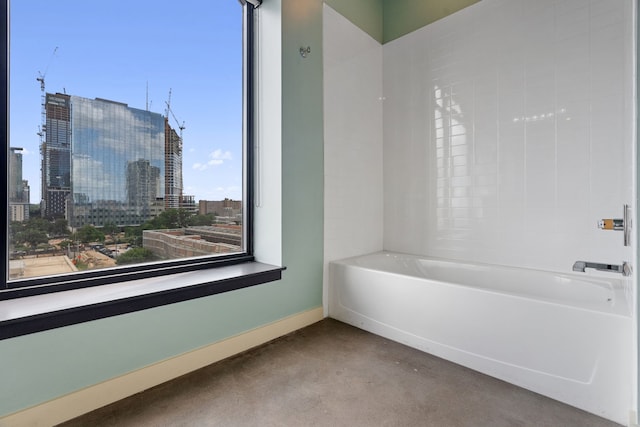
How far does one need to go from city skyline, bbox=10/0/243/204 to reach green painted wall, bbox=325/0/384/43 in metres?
0.89

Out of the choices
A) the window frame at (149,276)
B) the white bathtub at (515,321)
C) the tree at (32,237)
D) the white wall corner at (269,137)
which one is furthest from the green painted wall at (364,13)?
the tree at (32,237)

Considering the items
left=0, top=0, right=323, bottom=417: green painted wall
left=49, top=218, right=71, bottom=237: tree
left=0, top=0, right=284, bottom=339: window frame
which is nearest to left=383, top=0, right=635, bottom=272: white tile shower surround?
left=0, top=0, right=323, bottom=417: green painted wall

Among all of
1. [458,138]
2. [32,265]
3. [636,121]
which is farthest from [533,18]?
[32,265]

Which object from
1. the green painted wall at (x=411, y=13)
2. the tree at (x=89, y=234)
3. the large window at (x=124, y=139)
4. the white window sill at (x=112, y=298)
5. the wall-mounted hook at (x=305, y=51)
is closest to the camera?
the white window sill at (x=112, y=298)

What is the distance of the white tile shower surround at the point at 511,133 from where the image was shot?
1855 millimetres

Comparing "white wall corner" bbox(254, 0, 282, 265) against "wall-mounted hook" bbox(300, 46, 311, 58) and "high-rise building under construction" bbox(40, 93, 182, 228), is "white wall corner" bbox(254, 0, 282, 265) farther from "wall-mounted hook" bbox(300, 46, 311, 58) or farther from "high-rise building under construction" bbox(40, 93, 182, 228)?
"high-rise building under construction" bbox(40, 93, 182, 228)

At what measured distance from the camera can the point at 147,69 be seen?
182cm

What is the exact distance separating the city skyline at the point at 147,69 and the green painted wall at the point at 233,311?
1.36ft

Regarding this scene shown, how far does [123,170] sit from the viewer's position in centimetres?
172

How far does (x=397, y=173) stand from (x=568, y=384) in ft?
6.26

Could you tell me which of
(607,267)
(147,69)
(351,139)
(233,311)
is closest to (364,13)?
(351,139)

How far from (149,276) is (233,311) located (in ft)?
1.72

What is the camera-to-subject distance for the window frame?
4.25ft

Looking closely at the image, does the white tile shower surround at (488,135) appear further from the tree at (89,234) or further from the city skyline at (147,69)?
the tree at (89,234)
